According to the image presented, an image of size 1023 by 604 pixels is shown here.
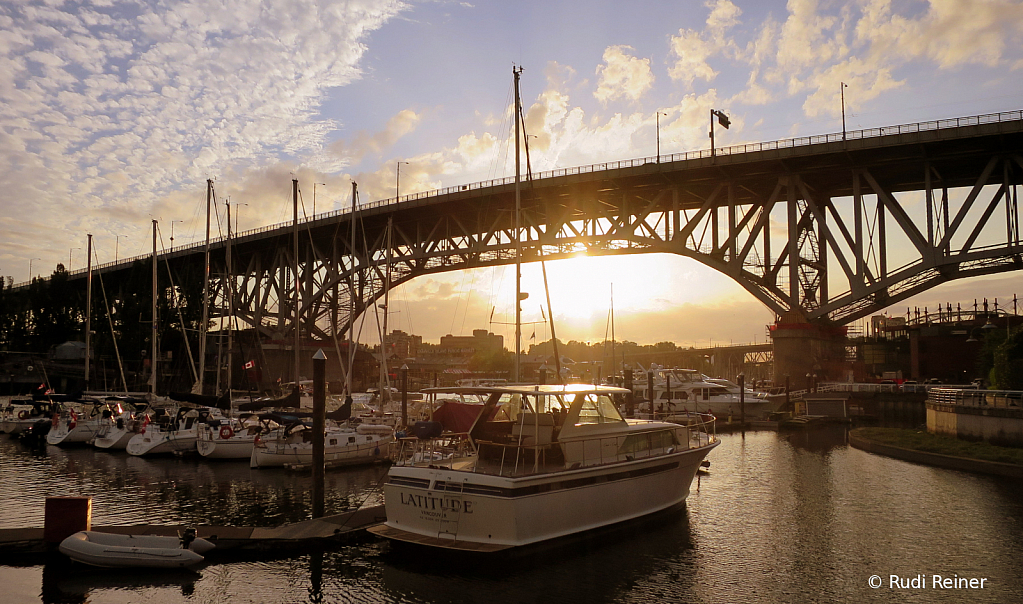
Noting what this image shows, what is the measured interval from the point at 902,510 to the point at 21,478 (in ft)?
99.4

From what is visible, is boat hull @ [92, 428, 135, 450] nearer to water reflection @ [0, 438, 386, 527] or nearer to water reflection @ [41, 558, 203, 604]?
water reflection @ [0, 438, 386, 527]

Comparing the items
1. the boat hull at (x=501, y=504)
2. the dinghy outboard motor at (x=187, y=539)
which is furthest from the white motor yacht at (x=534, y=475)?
Answer: the dinghy outboard motor at (x=187, y=539)

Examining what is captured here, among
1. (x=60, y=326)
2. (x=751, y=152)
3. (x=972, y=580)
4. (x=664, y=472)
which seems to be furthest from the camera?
(x=60, y=326)

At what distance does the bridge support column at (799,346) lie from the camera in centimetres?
4822

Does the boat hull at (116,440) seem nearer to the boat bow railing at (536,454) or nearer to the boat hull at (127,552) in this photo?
the boat hull at (127,552)

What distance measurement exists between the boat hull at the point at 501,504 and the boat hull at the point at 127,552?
405 cm

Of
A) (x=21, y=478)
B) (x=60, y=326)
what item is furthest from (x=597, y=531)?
(x=60, y=326)

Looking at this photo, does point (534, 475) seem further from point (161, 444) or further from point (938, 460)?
point (161, 444)

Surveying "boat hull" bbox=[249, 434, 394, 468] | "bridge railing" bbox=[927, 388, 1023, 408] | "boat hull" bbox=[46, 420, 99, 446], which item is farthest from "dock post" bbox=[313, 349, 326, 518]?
"boat hull" bbox=[46, 420, 99, 446]

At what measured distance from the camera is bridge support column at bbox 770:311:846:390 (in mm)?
48219

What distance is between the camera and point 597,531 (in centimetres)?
1567

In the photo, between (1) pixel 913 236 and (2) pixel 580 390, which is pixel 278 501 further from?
(1) pixel 913 236

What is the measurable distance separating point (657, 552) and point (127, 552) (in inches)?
433

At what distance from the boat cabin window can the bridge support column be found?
34.8 m
